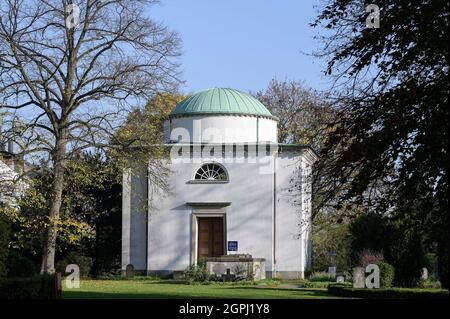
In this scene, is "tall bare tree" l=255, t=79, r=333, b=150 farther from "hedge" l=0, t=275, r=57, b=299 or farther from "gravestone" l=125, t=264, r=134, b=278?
"hedge" l=0, t=275, r=57, b=299

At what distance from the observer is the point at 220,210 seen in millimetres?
43875

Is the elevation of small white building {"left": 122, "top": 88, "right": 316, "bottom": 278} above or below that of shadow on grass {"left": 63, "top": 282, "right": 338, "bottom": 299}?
above

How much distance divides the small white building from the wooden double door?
0.05 metres

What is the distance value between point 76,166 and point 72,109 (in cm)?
329

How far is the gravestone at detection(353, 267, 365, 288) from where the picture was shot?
29.4 meters

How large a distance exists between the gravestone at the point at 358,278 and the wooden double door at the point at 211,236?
49.2ft

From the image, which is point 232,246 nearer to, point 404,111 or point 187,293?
point 187,293

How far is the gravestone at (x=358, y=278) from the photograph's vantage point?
96.5 feet

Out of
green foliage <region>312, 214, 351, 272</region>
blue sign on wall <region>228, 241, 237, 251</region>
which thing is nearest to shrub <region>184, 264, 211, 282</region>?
blue sign on wall <region>228, 241, 237, 251</region>

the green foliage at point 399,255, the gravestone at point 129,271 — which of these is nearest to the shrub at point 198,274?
the gravestone at point 129,271

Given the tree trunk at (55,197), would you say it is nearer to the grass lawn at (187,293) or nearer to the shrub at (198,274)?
the grass lawn at (187,293)

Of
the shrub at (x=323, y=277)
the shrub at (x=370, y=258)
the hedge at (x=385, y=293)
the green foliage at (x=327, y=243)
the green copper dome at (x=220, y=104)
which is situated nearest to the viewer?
the hedge at (x=385, y=293)
